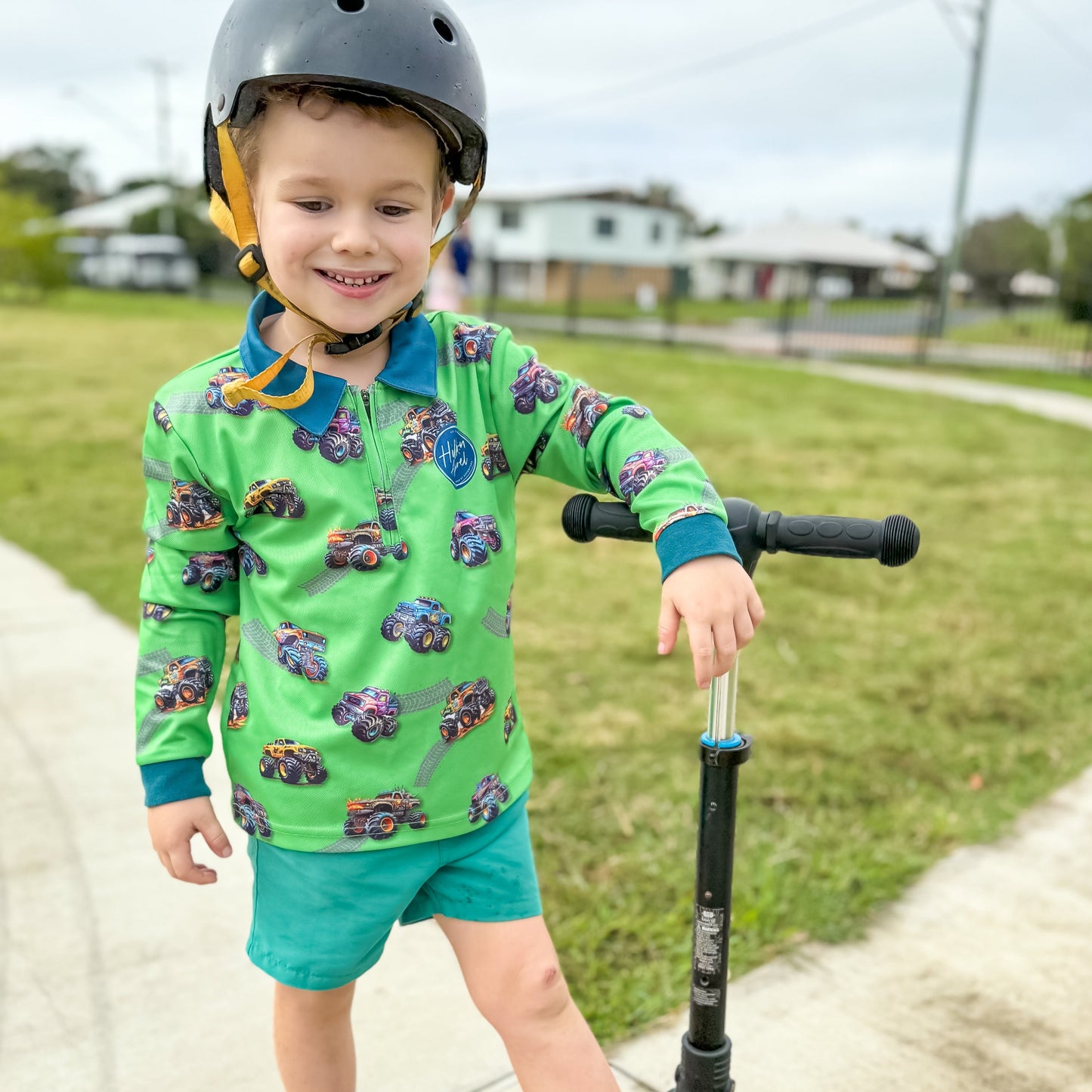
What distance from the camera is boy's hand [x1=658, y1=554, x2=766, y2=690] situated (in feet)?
4.30

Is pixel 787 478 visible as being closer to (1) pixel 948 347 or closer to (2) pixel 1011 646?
(2) pixel 1011 646

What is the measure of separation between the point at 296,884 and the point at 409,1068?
2.46ft

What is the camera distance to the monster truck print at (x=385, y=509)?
4.90ft

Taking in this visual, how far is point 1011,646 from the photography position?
431 centimetres

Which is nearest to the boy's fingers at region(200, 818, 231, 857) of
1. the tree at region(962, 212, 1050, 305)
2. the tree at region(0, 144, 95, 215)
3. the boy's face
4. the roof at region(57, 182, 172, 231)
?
the boy's face

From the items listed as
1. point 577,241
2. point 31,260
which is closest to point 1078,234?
point 577,241

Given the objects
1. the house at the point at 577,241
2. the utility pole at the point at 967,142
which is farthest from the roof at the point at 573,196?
the utility pole at the point at 967,142

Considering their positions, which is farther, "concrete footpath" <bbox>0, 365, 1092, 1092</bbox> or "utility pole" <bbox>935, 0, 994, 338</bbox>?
"utility pole" <bbox>935, 0, 994, 338</bbox>

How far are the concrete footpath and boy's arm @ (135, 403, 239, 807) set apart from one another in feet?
2.66

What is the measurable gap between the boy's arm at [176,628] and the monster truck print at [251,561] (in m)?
0.02

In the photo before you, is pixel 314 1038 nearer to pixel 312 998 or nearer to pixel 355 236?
pixel 312 998

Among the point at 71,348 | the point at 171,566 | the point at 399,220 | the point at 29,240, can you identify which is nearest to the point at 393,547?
the point at 171,566

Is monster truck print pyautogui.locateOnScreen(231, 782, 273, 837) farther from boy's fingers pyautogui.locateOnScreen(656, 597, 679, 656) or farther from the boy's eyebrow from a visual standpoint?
the boy's eyebrow

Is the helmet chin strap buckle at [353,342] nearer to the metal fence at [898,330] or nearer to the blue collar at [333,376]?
the blue collar at [333,376]
